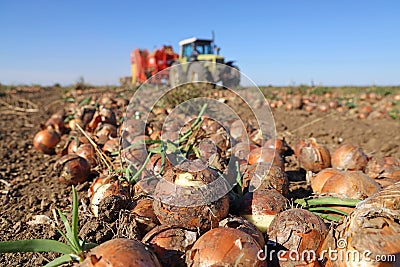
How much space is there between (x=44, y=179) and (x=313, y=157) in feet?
8.66

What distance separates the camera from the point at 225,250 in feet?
3.85

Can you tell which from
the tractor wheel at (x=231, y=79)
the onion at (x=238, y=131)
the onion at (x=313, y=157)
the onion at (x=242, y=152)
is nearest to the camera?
the onion at (x=242, y=152)

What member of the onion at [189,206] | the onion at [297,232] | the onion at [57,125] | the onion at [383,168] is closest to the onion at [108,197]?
the onion at [189,206]

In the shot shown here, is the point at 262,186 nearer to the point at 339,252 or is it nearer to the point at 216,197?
the point at 216,197

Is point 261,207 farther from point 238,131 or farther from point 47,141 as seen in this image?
point 47,141

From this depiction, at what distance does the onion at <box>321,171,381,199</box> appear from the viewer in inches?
72.2

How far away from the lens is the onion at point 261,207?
1.60m

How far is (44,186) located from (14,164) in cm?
102

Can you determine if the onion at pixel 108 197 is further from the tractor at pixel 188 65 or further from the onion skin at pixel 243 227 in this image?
the tractor at pixel 188 65

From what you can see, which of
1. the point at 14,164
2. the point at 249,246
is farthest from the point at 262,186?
the point at 14,164

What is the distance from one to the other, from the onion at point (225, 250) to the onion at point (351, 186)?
812mm

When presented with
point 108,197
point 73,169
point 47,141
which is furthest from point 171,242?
point 47,141

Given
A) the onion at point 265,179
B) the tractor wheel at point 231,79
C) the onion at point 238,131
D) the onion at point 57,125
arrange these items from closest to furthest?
1. the onion at point 265,179
2. the onion at point 238,131
3. the onion at point 57,125
4. the tractor wheel at point 231,79

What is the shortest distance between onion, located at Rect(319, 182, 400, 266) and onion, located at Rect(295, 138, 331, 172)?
1600 mm
